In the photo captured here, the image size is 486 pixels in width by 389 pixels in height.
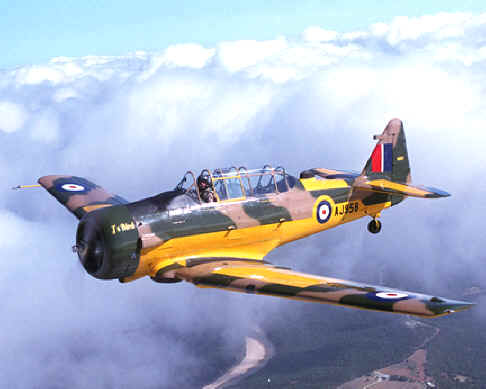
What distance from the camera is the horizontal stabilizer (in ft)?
68.8

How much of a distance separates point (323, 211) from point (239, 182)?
4.19 metres

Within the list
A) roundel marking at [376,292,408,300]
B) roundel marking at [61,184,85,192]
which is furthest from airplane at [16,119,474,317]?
roundel marking at [61,184,85,192]

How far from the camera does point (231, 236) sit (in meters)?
17.4

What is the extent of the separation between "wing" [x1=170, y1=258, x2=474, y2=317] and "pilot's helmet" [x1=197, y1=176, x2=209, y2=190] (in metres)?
2.40

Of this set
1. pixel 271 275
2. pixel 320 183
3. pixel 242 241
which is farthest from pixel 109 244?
pixel 320 183

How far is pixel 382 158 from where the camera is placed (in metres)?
23.1

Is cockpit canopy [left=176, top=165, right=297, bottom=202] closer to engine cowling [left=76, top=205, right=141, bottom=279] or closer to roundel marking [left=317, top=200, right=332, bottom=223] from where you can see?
roundel marking [left=317, top=200, right=332, bottom=223]

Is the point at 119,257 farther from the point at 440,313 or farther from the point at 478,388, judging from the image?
the point at 478,388

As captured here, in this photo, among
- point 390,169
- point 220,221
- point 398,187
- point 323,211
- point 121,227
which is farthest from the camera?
point 390,169

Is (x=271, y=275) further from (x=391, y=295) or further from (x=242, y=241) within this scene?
(x=391, y=295)

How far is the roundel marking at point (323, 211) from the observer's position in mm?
20188

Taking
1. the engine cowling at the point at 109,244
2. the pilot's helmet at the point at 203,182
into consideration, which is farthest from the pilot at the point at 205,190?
the engine cowling at the point at 109,244

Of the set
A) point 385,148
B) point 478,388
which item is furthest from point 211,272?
point 478,388

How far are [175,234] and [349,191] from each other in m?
8.31
